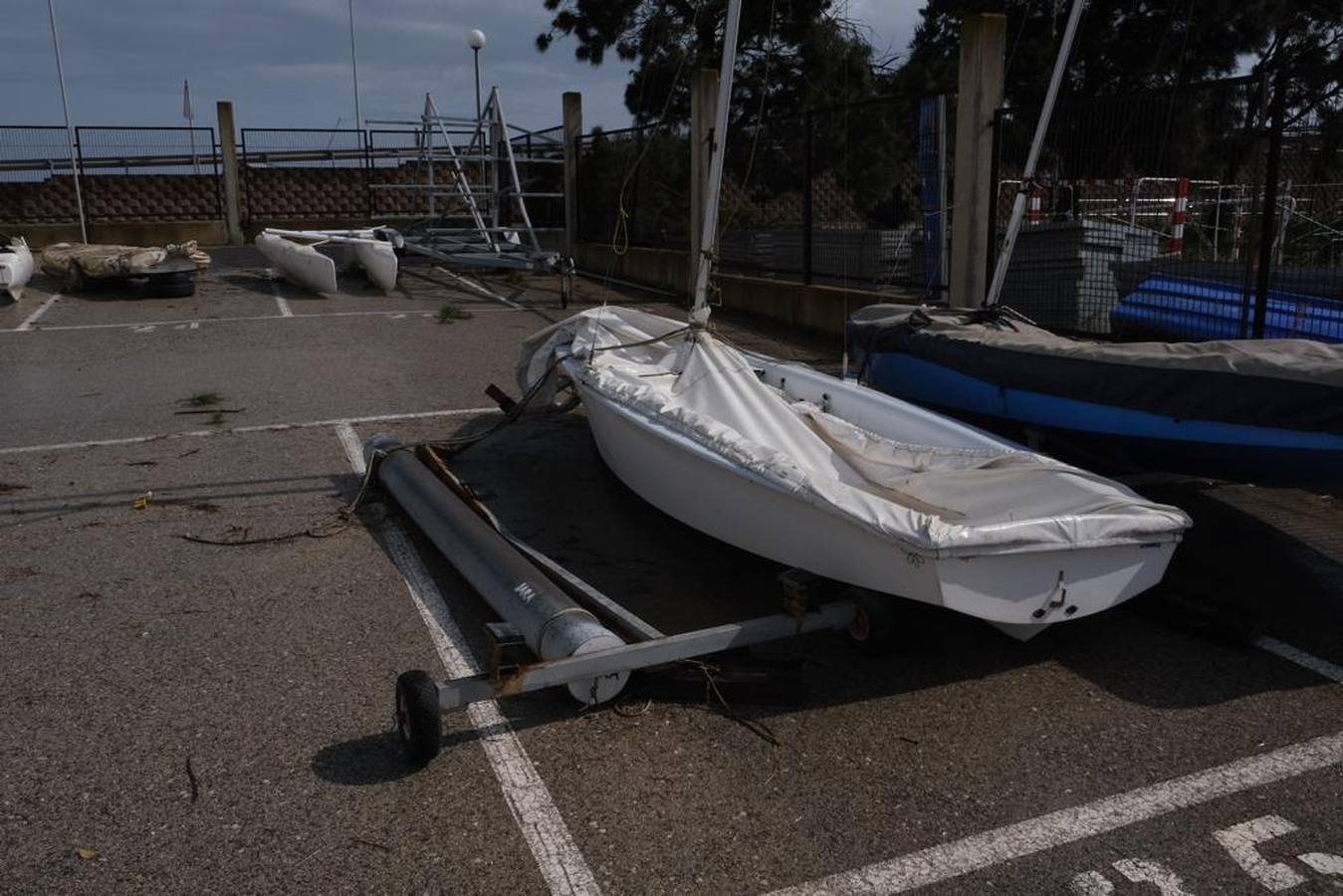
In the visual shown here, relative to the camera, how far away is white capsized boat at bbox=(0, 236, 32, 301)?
1472cm

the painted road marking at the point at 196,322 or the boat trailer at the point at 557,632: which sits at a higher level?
the painted road marking at the point at 196,322

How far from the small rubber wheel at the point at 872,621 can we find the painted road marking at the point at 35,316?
1228 cm

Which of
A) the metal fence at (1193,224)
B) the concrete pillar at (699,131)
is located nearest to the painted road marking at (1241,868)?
the metal fence at (1193,224)

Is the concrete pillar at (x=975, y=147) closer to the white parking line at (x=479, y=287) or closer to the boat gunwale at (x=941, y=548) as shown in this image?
the boat gunwale at (x=941, y=548)

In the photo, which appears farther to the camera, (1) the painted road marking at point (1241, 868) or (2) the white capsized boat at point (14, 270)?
(2) the white capsized boat at point (14, 270)

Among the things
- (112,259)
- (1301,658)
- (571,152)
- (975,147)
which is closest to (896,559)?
(1301,658)

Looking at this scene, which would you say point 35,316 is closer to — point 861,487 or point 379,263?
point 379,263

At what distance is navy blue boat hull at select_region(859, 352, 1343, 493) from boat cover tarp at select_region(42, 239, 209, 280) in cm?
1252

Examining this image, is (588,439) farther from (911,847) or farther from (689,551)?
(911,847)

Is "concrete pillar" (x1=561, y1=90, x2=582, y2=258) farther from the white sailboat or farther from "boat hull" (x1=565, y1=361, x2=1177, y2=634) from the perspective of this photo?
"boat hull" (x1=565, y1=361, x2=1177, y2=634)

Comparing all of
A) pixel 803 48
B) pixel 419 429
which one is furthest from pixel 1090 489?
pixel 803 48

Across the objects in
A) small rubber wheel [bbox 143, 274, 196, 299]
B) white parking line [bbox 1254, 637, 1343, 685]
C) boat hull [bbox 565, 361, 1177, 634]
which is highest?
small rubber wheel [bbox 143, 274, 196, 299]

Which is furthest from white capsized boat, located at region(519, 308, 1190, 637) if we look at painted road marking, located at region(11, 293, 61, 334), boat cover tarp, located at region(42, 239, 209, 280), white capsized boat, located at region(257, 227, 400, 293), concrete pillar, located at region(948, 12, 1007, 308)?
boat cover tarp, located at region(42, 239, 209, 280)

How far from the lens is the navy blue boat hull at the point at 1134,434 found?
4898 mm
